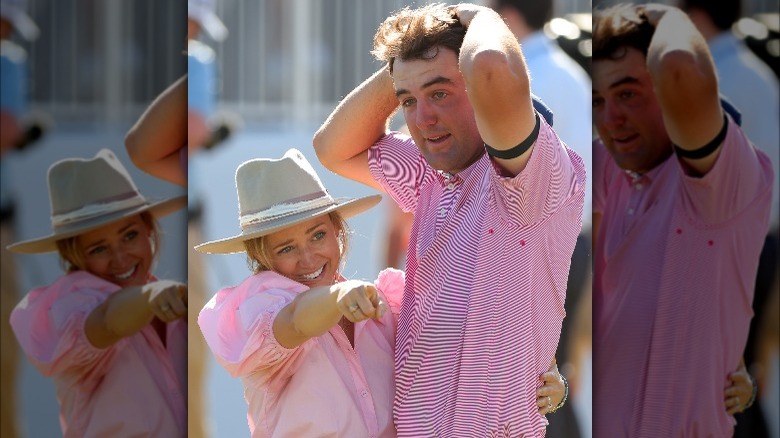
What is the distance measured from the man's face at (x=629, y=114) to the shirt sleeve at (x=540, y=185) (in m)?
0.56

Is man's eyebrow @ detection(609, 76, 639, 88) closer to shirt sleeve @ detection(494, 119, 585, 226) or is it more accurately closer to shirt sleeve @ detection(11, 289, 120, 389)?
shirt sleeve @ detection(494, 119, 585, 226)

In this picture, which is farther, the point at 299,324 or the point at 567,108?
the point at 567,108

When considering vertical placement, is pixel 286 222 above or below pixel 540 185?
below

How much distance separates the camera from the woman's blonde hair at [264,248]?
11.3 ft

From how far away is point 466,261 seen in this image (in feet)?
10.5

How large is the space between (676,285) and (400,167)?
92 cm

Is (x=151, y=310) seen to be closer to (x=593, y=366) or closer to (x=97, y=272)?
(x=97, y=272)

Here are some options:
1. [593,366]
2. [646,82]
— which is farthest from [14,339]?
[646,82]

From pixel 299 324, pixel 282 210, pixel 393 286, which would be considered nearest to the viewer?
pixel 299 324

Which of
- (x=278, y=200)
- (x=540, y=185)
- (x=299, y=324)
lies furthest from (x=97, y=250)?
(x=540, y=185)

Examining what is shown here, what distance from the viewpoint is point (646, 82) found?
12.0ft

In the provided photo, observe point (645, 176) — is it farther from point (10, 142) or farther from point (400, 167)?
point (10, 142)

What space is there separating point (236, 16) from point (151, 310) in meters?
0.93

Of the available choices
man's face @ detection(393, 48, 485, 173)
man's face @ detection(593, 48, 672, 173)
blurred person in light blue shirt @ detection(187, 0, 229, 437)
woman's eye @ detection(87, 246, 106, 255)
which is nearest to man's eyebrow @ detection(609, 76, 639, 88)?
man's face @ detection(593, 48, 672, 173)
